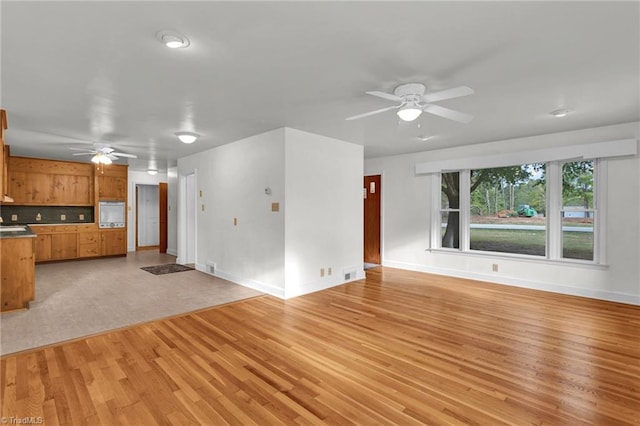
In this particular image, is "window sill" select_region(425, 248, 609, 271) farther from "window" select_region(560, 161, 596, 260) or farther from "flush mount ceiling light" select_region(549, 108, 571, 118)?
"flush mount ceiling light" select_region(549, 108, 571, 118)

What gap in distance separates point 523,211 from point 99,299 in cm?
674

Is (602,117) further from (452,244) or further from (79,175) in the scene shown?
(79,175)

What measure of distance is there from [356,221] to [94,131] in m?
4.35

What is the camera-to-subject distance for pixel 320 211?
4984 millimetres

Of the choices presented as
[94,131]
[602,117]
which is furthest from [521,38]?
[94,131]

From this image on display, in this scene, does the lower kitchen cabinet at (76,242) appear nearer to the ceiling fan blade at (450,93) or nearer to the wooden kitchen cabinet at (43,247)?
the wooden kitchen cabinet at (43,247)

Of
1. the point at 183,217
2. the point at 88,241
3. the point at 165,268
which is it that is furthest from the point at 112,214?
the point at 165,268

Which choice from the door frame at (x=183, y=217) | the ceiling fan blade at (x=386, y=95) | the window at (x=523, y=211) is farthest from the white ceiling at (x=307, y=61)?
the door frame at (x=183, y=217)

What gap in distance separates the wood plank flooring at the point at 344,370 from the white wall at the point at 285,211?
91 cm

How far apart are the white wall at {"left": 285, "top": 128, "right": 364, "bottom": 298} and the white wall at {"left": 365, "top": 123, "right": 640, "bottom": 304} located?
1400 mm

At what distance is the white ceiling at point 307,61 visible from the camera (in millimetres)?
1893

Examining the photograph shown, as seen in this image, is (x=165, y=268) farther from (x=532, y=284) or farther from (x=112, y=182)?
(x=532, y=284)

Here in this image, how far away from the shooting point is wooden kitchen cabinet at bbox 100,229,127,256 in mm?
7973

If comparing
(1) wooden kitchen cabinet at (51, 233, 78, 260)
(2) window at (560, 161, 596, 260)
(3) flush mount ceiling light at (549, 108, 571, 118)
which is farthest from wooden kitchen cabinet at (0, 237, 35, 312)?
(2) window at (560, 161, 596, 260)
